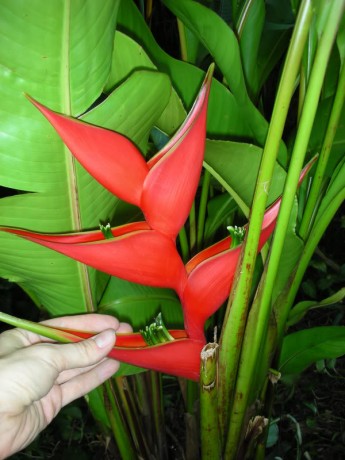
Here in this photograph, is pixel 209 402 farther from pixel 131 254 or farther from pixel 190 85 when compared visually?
pixel 190 85

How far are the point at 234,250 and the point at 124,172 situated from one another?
130 millimetres

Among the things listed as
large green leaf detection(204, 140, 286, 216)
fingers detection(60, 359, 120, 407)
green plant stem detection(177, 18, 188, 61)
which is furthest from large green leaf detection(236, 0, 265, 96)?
fingers detection(60, 359, 120, 407)

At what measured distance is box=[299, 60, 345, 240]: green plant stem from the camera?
50 cm

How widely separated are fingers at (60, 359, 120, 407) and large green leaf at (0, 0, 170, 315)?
0.14 m

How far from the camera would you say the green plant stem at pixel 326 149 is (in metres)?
0.50

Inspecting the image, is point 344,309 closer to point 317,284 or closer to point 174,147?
point 317,284

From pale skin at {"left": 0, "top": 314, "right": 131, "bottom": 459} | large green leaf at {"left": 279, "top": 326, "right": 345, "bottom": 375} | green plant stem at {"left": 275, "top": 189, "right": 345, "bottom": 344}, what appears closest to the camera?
pale skin at {"left": 0, "top": 314, "right": 131, "bottom": 459}

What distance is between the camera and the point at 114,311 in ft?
1.99

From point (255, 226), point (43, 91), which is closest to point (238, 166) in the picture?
point (255, 226)

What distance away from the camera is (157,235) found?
1.35 ft

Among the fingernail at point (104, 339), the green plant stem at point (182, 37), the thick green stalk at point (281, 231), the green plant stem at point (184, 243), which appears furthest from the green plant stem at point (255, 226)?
the green plant stem at point (182, 37)

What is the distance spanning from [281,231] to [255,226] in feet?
0.09

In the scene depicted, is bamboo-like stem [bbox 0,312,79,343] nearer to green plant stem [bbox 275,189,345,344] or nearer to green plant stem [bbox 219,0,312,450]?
green plant stem [bbox 219,0,312,450]

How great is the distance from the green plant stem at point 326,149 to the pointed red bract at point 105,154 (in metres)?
0.24
